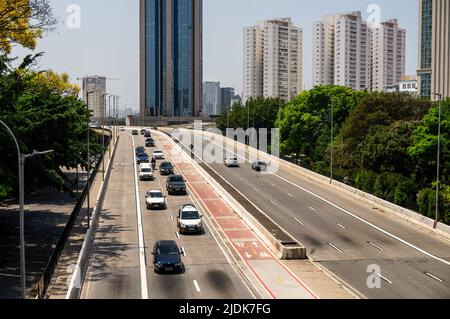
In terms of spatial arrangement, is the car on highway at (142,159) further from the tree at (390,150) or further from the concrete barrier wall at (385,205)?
the tree at (390,150)

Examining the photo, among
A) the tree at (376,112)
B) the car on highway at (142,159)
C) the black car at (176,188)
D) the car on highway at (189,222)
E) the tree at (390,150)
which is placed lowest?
the car on highway at (189,222)

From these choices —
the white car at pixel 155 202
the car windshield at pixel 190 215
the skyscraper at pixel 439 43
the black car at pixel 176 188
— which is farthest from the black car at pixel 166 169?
the skyscraper at pixel 439 43

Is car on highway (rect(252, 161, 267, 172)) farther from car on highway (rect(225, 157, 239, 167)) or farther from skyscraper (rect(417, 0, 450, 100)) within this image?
skyscraper (rect(417, 0, 450, 100))

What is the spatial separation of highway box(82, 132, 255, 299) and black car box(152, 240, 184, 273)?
0.34m

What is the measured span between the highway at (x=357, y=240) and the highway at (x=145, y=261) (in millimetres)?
5534

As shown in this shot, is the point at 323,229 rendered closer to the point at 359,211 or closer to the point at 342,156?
the point at 359,211

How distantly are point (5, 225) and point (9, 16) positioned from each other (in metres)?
14.8

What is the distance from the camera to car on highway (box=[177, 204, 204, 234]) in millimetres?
39688

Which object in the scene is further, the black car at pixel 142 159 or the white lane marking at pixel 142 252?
the black car at pixel 142 159

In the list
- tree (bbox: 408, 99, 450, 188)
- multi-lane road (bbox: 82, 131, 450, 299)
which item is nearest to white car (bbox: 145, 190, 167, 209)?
multi-lane road (bbox: 82, 131, 450, 299)

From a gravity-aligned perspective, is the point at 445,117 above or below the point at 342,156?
above

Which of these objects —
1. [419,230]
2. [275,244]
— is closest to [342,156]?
[419,230]

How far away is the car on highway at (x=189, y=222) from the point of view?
39688mm
